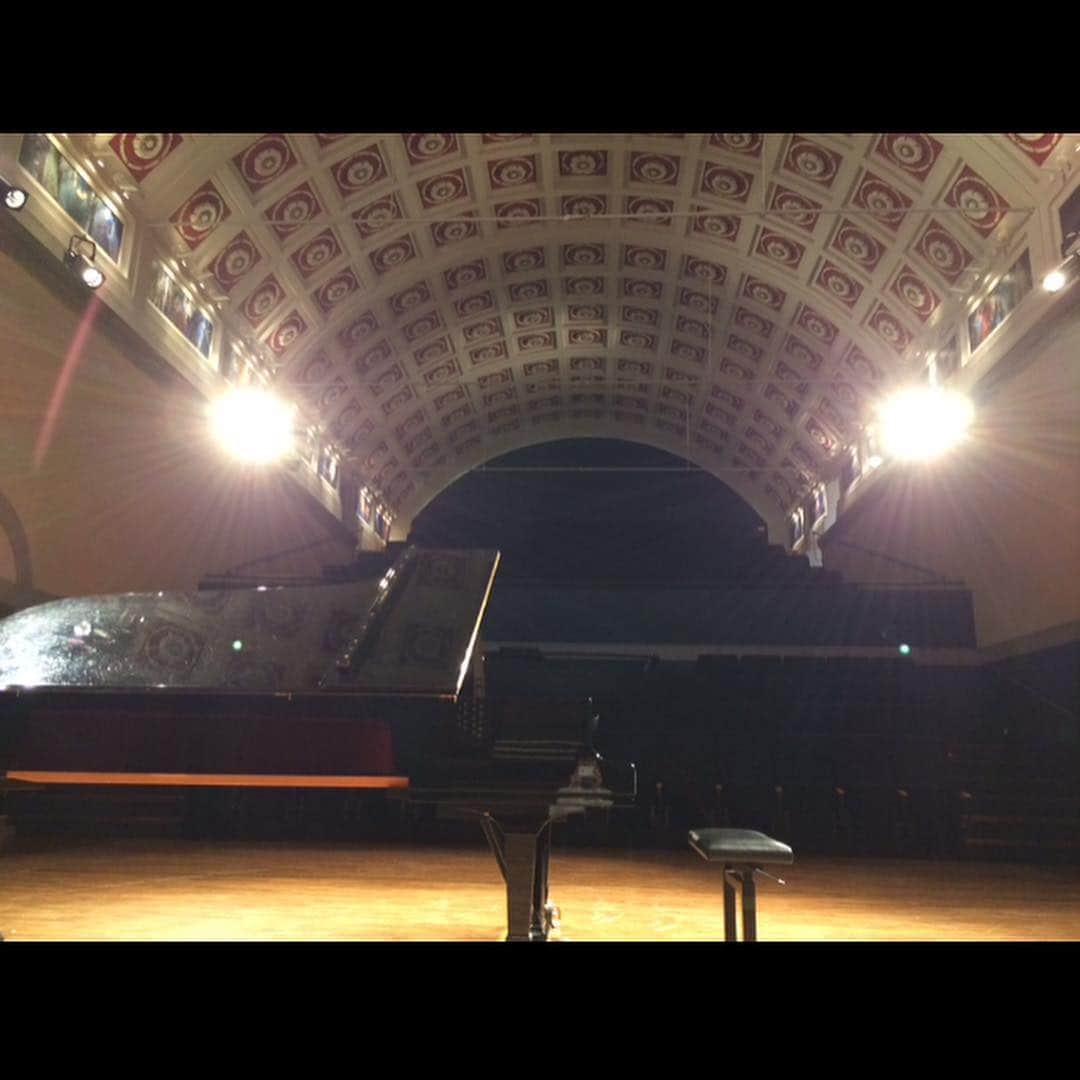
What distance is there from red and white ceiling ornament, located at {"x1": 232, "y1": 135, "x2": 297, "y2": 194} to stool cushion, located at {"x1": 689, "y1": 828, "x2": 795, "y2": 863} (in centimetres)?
854

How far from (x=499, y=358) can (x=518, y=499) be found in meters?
3.78

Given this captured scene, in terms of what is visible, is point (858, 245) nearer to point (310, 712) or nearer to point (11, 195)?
point (11, 195)

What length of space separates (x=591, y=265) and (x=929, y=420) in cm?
570

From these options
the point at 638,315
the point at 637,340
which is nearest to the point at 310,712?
the point at 638,315

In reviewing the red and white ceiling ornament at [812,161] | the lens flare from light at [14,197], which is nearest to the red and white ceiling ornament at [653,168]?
the red and white ceiling ornament at [812,161]

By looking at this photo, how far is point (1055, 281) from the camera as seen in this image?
684cm

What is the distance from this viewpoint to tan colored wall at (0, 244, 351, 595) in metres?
6.73

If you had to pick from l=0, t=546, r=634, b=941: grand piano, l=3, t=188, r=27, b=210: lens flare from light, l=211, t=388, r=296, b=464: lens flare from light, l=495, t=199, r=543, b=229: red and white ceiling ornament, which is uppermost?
l=495, t=199, r=543, b=229: red and white ceiling ornament

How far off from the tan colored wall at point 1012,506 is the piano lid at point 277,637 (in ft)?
22.4

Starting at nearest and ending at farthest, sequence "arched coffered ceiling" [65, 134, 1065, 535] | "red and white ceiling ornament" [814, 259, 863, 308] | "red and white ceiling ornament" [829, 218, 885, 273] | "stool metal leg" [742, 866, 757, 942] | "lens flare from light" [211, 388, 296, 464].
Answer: "stool metal leg" [742, 866, 757, 942]
"arched coffered ceiling" [65, 134, 1065, 535]
"lens flare from light" [211, 388, 296, 464]
"red and white ceiling ornament" [829, 218, 885, 273]
"red and white ceiling ornament" [814, 259, 863, 308]

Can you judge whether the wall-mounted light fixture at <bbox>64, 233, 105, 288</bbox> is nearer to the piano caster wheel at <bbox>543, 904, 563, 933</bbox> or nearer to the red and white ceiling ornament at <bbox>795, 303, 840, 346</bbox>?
the piano caster wheel at <bbox>543, 904, 563, 933</bbox>

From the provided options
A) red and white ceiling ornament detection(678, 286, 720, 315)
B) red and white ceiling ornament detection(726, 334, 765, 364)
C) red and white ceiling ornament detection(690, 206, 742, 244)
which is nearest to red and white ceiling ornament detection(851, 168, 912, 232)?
red and white ceiling ornament detection(690, 206, 742, 244)
